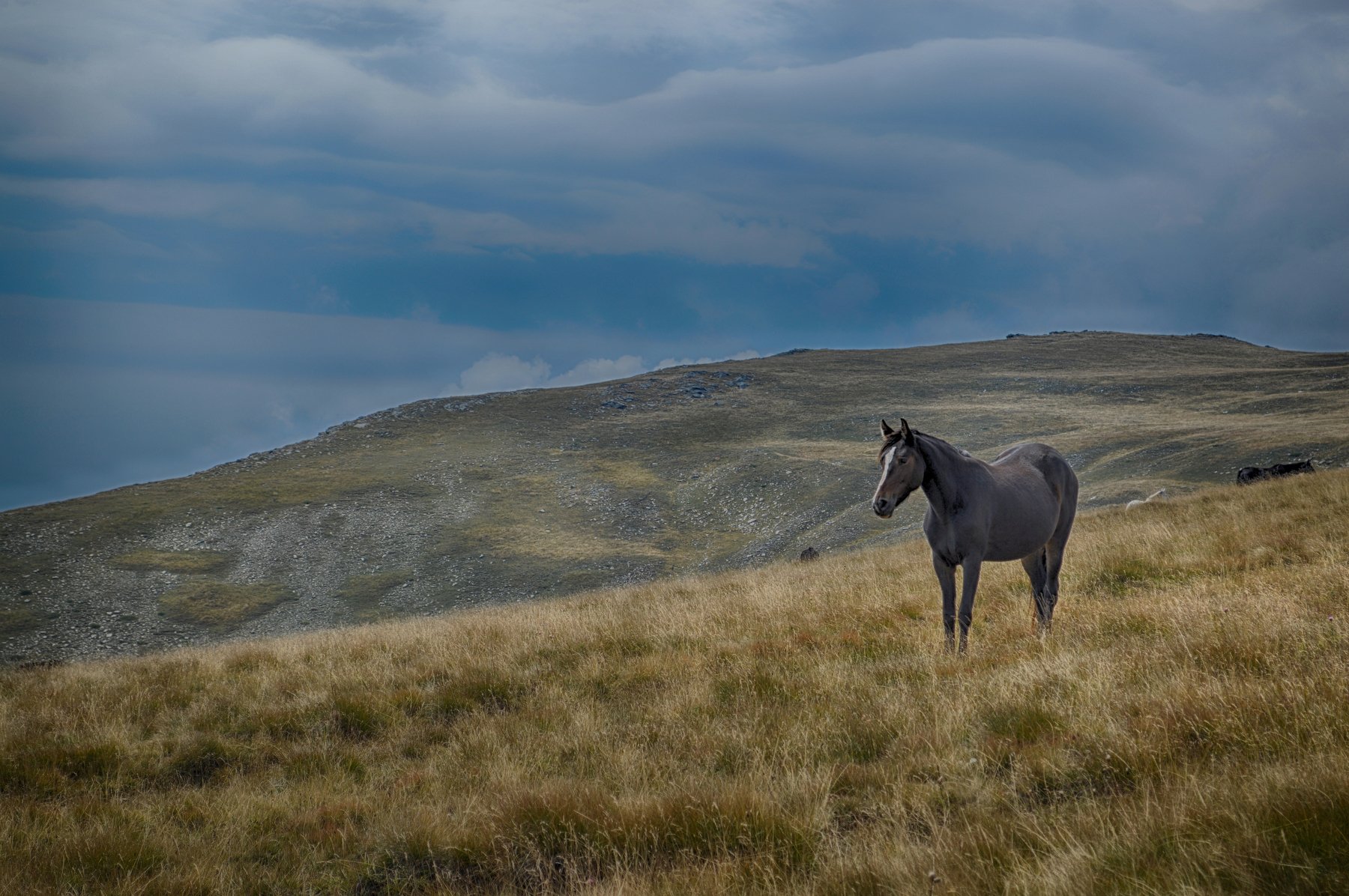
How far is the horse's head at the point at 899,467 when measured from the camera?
8320 millimetres

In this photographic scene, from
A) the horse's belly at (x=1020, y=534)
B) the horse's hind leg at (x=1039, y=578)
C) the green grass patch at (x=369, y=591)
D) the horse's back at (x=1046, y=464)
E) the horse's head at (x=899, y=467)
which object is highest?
the horse's head at (x=899, y=467)

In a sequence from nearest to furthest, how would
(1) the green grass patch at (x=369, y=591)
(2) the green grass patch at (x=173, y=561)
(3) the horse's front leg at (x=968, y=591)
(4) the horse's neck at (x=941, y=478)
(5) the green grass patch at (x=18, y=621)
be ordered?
1. (3) the horse's front leg at (x=968, y=591)
2. (4) the horse's neck at (x=941, y=478)
3. (5) the green grass patch at (x=18, y=621)
4. (1) the green grass patch at (x=369, y=591)
5. (2) the green grass patch at (x=173, y=561)

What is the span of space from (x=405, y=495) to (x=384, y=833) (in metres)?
66.0

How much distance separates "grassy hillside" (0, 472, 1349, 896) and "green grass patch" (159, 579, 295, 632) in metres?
39.9

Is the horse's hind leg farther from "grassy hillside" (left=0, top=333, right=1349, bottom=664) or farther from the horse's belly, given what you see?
"grassy hillside" (left=0, top=333, right=1349, bottom=664)

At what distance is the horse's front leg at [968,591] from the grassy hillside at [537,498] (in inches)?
1286

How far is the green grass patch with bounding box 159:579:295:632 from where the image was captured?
4600 cm

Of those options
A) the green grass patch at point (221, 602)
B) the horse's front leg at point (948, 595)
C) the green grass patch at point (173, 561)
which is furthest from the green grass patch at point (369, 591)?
the horse's front leg at point (948, 595)

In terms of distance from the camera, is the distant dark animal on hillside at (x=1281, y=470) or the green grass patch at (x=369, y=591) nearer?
the distant dark animal on hillside at (x=1281, y=470)

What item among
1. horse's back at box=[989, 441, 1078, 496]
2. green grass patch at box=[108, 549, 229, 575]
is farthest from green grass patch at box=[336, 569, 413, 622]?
horse's back at box=[989, 441, 1078, 496]

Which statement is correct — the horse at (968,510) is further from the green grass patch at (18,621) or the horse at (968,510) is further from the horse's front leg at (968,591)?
the green grass patch at (18,621)

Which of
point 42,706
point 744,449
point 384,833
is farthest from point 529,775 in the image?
point 744,449

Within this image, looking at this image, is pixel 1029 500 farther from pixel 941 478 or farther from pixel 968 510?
pixel 941 478

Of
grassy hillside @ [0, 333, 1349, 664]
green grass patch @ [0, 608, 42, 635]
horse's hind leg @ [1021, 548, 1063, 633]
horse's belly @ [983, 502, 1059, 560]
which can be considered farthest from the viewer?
grassy hillside @ [0, 333, 1349, 664]
